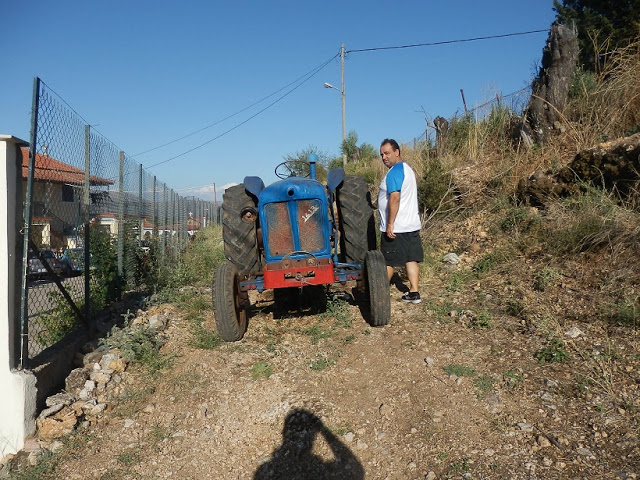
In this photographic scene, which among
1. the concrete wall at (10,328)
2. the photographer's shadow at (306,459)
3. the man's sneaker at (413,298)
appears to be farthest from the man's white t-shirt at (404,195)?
the concrete wall at (10,328)

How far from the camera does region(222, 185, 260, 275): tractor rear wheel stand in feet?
16.2

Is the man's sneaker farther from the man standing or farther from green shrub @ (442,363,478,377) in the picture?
green shrub @ (442,363,478,377)

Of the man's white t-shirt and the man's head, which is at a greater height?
the man's head

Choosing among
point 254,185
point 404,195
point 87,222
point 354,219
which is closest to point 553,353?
point 404,195

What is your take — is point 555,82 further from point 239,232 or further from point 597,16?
point 597,16

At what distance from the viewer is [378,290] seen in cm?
434

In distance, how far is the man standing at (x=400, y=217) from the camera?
488cm

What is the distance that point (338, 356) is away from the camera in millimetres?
4023

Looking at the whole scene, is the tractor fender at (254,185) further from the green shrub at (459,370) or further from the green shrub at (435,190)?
the green shrub at (435,190)

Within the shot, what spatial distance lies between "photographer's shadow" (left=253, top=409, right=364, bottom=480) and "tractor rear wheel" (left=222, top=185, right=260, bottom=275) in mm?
2078

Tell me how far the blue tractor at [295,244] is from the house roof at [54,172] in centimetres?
151

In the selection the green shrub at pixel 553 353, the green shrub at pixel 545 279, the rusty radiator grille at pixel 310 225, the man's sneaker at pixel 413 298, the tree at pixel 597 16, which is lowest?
the green shrub at pixel 553 353

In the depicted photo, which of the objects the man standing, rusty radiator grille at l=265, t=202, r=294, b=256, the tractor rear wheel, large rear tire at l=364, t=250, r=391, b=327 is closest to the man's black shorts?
the man standing

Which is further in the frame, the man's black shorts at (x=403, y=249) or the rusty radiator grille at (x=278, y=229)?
the man's black shorts at (x=403, y=249)
